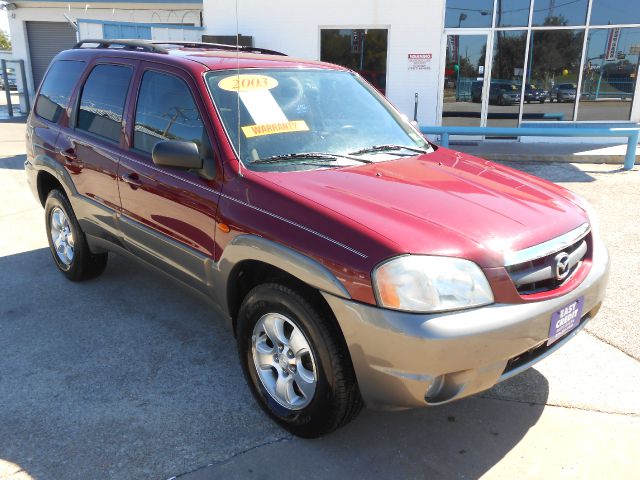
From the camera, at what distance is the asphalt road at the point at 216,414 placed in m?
2.61

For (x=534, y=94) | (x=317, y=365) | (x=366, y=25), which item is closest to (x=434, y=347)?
(x=317, y=365)

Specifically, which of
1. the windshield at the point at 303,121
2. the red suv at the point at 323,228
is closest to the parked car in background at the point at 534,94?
the red suv at the point at 323,228

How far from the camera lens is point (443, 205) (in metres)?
2.64

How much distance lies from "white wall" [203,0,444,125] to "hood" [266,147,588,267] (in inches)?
391

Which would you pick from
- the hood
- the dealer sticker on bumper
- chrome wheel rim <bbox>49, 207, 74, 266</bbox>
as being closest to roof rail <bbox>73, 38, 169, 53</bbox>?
chrome wheel rim <bbox>49, 207, 74, 266</bbox>

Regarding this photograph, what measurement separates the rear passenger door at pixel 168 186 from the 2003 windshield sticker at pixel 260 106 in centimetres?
23

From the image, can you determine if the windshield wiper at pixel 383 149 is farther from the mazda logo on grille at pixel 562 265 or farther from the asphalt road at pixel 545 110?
the asphalt road at pixel 545 110

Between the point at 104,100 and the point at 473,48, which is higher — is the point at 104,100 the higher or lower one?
the lower one

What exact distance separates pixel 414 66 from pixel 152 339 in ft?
34.2

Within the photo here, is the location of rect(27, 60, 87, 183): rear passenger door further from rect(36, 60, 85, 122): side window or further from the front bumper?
the front bumper

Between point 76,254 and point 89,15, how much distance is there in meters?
17.7

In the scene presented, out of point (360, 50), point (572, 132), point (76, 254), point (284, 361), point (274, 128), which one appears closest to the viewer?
→ point (284, 361)

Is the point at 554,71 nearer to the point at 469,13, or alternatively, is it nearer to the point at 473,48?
the point at 473,48

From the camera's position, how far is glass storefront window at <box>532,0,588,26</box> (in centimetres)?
1203
